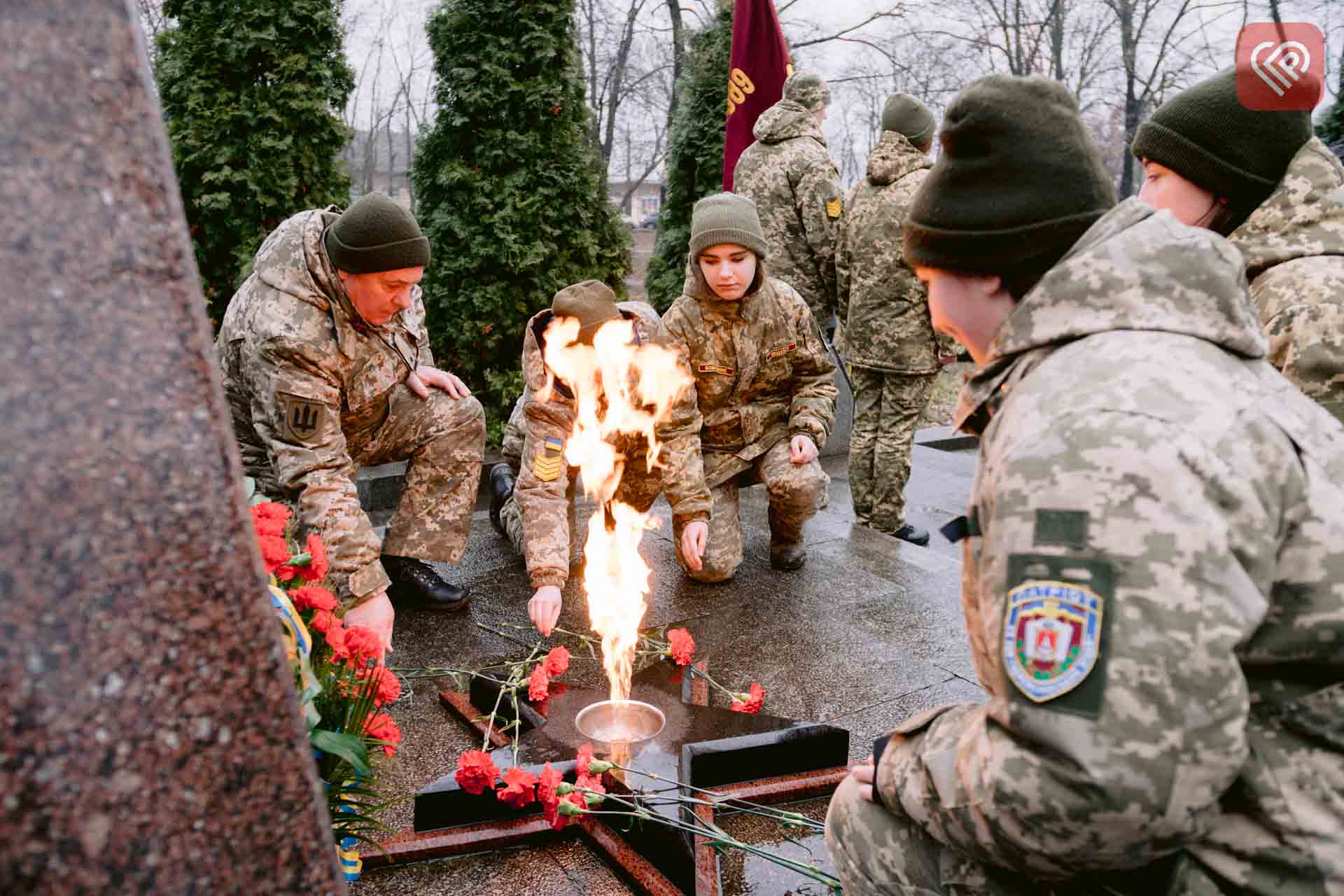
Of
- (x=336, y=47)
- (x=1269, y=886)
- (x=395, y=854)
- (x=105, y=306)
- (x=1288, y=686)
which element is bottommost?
(x=395, y=854)

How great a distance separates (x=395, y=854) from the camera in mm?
2637

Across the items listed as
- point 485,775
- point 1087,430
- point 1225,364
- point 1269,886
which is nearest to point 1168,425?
point 1087,430

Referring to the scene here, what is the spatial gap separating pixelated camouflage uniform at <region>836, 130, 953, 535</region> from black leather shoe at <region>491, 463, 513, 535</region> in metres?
2.14

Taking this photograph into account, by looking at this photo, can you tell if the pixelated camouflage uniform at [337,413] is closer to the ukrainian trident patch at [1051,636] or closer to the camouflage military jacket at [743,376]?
the camouflage military jacket at [743,376]

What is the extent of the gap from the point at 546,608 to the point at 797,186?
4156mm

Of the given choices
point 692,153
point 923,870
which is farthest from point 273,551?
point 692,153

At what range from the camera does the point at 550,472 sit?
13.9ft

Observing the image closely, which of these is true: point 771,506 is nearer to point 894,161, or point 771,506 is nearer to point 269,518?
point 894,161

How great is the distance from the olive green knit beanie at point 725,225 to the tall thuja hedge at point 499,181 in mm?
3047

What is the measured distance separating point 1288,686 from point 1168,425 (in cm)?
47

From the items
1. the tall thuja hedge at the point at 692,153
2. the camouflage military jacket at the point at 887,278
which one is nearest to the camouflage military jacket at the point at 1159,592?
the camouflage military jacket at the point at 887,278

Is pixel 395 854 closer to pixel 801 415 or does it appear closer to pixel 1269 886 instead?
pixel 1269 886

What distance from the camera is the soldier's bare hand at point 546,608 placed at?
12.0 ft

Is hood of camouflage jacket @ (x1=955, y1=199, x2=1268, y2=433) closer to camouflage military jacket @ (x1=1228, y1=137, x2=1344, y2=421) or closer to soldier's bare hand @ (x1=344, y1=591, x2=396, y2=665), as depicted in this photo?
camouflage military jacket @ (x1=1228, y1=137, x2=1344, y2=421)
